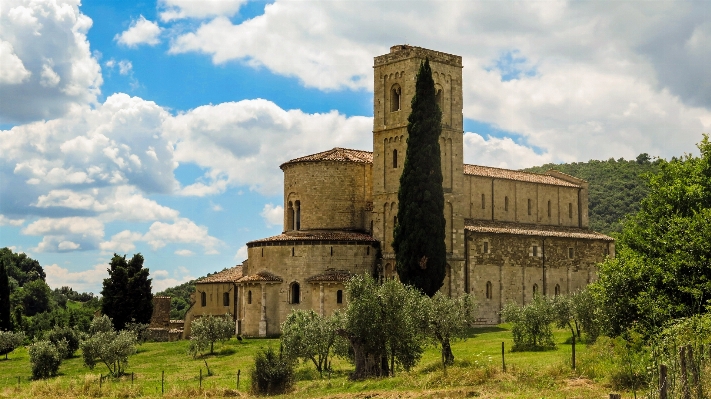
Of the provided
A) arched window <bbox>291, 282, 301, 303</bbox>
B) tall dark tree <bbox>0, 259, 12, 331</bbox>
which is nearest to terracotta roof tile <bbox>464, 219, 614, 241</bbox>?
arched window <bbox>291, 282, 301, 303</bbox>

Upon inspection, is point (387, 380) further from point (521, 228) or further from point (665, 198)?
point (521, 228)

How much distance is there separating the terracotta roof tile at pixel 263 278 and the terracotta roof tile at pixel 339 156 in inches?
307

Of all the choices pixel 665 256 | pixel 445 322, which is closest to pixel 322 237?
pixel 445 322

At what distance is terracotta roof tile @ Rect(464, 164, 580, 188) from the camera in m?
55.9

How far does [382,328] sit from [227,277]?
95.1 feet

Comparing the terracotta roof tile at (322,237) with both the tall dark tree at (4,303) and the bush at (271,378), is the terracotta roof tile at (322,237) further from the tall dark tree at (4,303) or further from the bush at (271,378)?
the tall dark tree at (4,303)

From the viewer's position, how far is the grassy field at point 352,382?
26145 mm

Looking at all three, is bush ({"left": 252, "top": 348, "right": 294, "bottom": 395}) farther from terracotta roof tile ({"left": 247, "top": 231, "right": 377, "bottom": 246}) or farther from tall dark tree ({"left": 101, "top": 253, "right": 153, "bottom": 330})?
tall dark tree ({"left": 101, "top": 253, "right": 153, "bottom": 330})

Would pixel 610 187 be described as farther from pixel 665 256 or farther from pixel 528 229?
pixel 665 256

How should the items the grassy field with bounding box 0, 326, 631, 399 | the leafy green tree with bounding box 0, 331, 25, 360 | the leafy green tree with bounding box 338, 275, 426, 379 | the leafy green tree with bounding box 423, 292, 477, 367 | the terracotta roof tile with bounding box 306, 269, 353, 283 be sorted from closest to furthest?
1. the grassy field with bounding box 0, 326, 631, 399
2. the leafy green tree with bounding box 338, 275, 426, 379
3. the leafy green tree with bounding box 423, 292, 477, 367
4. the terracotta roof tile with bounding box 306, 269, 353, 283
5. the leafy green tree with bounding box 0, 331, 25, 360

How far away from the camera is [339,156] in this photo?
177 ft

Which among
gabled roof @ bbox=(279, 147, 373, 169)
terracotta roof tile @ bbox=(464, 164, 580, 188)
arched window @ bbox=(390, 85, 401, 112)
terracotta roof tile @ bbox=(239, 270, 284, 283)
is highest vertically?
arched window @ bbox=(390, 85, 401, 112)

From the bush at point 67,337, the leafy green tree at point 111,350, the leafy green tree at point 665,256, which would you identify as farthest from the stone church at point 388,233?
the leafy green tree at point 665,256

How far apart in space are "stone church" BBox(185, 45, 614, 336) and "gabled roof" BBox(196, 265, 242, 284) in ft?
0.67
